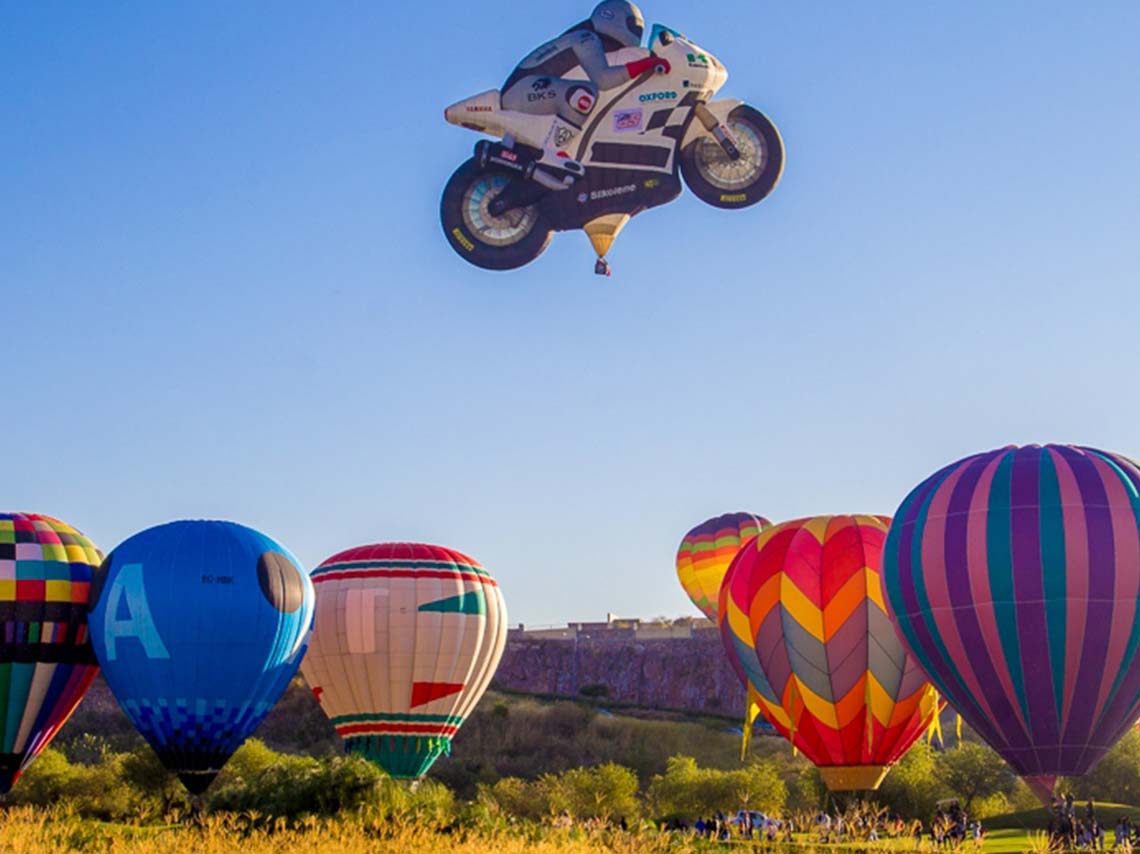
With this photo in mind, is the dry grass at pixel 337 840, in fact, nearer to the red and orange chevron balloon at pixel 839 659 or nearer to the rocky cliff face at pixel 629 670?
the red and orange chevron balloon at pixel 839 659

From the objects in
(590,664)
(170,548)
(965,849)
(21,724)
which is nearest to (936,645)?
(965,849)

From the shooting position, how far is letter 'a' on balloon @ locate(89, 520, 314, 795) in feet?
102

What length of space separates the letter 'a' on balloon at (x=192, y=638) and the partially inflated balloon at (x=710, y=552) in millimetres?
30951

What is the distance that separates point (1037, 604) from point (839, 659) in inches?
225

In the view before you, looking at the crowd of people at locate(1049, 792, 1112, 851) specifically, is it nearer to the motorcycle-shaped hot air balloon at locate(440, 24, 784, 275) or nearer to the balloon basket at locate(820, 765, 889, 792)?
the balloon basket at locate(820, 765, 889, 792)

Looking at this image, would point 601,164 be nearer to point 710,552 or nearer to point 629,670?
point 710,552

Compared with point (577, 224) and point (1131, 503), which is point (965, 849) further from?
point (577, 224)

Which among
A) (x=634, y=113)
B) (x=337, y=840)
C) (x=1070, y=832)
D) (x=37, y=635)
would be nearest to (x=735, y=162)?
(x=634, y=113)

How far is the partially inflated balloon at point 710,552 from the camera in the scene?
201 ft

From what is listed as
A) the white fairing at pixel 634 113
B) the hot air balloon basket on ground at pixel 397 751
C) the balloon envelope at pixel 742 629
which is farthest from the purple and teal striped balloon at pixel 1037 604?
the white fairing at pixel 634 113

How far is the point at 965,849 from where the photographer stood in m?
26.4

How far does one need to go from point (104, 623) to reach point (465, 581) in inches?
357

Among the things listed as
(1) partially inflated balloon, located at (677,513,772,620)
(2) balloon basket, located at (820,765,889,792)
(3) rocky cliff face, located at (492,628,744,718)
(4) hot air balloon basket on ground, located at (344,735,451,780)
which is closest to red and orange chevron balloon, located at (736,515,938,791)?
(2) balloon basket, located at (820,765,889,792)

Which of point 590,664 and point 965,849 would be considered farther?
point 590,664
